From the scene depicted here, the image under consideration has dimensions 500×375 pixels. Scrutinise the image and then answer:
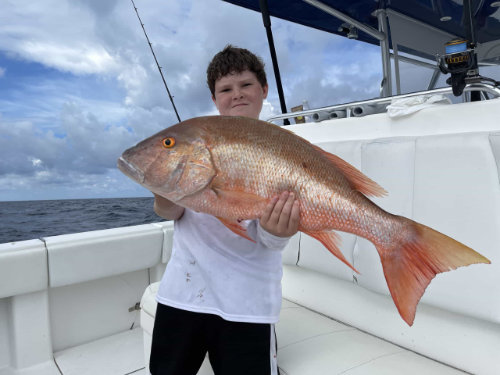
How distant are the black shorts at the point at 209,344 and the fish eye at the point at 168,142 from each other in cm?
71

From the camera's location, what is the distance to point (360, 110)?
248cm

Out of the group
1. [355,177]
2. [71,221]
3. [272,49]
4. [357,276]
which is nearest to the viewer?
[355,177]

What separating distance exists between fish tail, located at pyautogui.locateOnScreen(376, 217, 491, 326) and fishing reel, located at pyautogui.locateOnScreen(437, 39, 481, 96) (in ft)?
3.74

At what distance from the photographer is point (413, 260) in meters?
1.09

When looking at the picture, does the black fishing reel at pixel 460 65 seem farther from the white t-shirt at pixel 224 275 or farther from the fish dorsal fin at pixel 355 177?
the white t-shirt at pixel 224 275

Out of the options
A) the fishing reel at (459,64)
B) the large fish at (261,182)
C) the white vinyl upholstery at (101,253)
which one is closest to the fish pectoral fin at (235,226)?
the large fish at (261,182)

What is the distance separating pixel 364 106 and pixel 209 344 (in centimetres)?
178

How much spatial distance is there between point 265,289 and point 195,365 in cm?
47

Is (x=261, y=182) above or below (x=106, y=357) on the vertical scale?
above

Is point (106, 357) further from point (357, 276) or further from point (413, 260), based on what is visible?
point (413, 260)

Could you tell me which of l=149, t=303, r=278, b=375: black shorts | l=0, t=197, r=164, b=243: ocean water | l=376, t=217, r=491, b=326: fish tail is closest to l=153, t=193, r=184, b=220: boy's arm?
l=149, t=303, r=278, b=375: black shorts

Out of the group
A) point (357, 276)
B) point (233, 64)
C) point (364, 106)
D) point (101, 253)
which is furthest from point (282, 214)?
point (101, 253)

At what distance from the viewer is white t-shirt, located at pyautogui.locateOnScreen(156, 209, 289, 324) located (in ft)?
4.54

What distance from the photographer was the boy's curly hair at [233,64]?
166 centimetres
